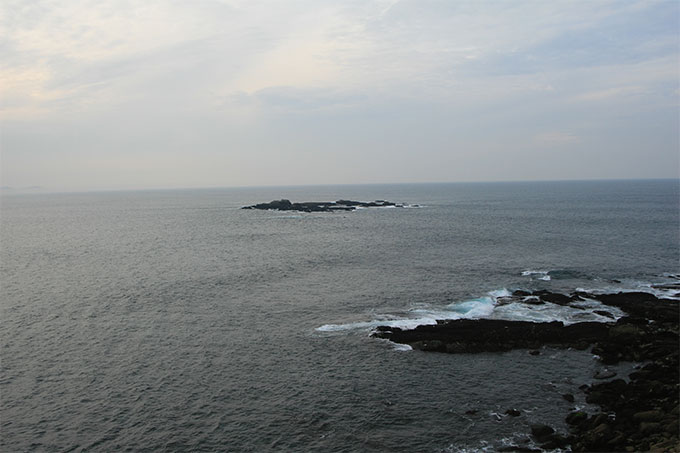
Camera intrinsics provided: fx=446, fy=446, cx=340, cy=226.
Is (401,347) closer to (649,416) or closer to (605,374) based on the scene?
(605,374)

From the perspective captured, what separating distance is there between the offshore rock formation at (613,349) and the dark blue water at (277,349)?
1.69 meters

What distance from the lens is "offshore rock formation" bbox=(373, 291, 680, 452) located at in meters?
23.7

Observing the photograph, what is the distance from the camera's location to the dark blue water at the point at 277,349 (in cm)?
2639

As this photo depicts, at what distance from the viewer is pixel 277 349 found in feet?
123

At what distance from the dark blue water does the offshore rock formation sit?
1690mm

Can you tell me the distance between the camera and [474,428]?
1017 inches

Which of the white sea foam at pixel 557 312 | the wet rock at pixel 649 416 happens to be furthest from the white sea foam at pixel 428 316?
the wet rock at pixel 649 416

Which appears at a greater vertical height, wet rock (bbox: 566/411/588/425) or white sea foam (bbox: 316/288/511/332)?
white sea foam (bbox: 316/288/511/332)

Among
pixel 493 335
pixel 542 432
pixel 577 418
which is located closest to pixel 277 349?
pixel 493 335

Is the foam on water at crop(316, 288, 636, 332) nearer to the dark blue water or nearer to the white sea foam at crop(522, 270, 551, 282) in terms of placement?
the dark blue water

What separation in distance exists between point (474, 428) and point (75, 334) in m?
35.8

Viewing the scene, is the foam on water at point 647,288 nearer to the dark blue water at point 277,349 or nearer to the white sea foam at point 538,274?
the dark blue water at point 277,349

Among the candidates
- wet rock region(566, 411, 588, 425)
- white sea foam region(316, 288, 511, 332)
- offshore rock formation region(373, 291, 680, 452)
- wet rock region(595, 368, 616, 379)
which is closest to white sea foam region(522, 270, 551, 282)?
offshore rock formation region(373, 291, 680, 452)

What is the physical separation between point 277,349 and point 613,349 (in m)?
27.0
